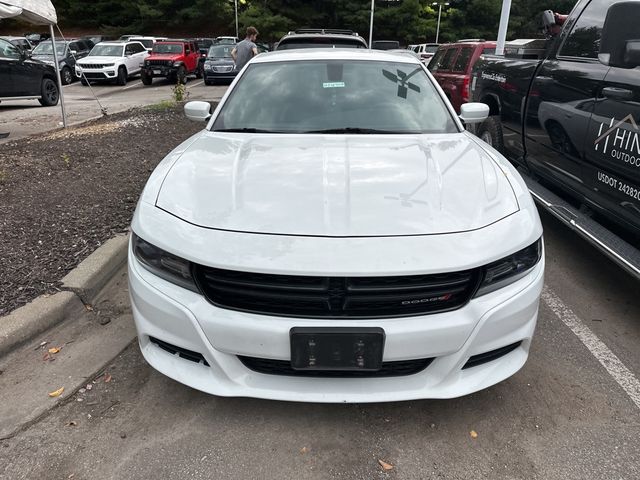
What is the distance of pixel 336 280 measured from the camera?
201cm

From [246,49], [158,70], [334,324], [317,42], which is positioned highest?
[317,42]

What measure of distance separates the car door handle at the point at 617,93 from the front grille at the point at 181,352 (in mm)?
2903

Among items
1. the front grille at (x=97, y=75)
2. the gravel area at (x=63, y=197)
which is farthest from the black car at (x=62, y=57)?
the gravel area at (x=63, y=197)

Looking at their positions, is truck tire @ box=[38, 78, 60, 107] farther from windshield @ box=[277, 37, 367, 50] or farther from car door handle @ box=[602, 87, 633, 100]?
car door handle @ box=[602, 87, 633, 100]

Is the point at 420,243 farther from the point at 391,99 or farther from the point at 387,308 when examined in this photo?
the point at 391,99

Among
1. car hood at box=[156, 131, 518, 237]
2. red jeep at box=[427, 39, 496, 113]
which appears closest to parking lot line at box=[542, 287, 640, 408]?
car hood at box=[156, 131, 518, 237]

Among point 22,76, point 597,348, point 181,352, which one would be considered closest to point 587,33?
point 597,348

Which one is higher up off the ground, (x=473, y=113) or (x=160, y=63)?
(x=473, y=113)

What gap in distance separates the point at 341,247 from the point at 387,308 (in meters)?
0.32

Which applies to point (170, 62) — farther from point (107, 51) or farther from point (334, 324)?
point (334, 324)

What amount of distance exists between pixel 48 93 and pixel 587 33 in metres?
12.9

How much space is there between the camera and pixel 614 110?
316 centimetres

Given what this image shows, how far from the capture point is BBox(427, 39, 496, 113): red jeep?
881cm

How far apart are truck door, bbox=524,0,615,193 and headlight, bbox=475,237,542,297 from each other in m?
1.73
